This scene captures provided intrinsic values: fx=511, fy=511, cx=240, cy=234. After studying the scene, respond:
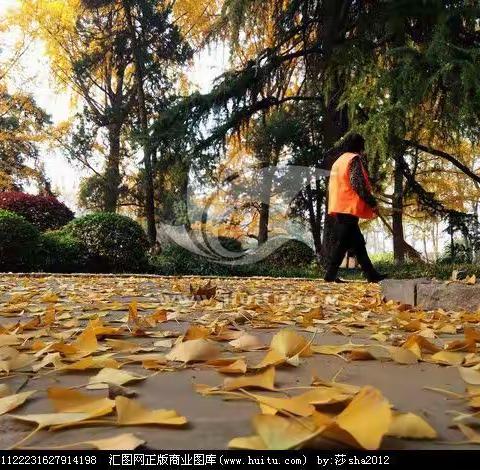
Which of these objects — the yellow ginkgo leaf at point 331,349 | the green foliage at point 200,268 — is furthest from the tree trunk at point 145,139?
the yellow ginkgo leaf at point 331,349

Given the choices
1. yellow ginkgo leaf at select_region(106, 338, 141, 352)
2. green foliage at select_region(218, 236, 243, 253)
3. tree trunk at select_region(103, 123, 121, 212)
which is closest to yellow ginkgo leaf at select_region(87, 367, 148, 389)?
yellow ginkgo leaf at select_region(106, 338, 141, 352)

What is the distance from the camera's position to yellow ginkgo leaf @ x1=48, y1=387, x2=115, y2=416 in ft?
3.21

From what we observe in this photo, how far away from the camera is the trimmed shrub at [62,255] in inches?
424

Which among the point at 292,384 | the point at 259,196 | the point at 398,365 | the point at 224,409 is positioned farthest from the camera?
the point at 259,196

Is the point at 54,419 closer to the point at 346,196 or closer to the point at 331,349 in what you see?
the point at 331,349

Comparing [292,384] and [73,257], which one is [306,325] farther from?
[73,257]

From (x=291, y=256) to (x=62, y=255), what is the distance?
6016mm

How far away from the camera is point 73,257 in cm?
1110

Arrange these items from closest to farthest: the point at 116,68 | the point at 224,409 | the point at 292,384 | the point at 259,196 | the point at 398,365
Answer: the point at 224,409
the point at 292,384
the point at 398,365
the point at 259,196
the point at 116,68

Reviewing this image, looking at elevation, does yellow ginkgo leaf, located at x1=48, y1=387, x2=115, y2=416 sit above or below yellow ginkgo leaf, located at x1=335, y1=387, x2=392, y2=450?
below

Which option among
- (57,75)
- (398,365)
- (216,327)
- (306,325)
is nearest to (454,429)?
(398,365)

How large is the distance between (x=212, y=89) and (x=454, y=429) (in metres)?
11.8

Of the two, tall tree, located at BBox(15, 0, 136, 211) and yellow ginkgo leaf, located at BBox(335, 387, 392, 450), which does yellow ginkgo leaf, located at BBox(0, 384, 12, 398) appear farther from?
tall tree, located at BBox(15, 0, 136, 211)

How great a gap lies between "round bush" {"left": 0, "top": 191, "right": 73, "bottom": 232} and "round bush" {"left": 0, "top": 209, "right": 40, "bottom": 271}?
12.0 ft
